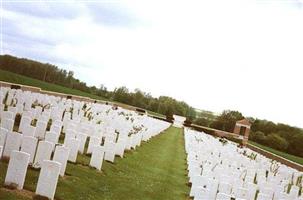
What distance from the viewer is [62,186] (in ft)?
29.0

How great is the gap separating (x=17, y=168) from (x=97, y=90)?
97785 mm

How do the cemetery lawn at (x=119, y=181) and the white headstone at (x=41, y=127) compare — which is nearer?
the cemetery lawn at (x=119, y=181)

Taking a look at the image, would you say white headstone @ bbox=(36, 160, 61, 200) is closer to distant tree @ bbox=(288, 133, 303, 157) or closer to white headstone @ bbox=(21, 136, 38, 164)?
white headstone @ bbox=(21, 136, 38, 164)

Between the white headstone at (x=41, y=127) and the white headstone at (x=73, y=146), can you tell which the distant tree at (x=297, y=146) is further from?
the white headstone at (x=73, y=146)

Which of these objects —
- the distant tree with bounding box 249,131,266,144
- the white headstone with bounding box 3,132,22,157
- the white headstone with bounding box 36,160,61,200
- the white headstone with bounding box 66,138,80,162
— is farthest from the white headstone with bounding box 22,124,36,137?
the distant tree with bounding box 249,131,266,144

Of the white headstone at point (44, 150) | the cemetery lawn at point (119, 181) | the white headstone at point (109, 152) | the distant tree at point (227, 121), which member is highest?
the distant tree at point (227, 121)

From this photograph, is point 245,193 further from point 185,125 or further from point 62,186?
point 185,125

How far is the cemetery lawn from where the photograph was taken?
8.59m

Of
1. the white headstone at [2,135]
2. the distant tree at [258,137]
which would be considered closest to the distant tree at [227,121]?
the distant tree at [258,137]

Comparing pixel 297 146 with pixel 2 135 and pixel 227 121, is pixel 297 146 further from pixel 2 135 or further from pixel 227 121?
pixel 2 135

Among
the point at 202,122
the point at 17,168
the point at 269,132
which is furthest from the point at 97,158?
the point at 202,122

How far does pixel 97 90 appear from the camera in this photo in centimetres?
10462

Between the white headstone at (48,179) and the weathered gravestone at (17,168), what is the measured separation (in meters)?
0.34

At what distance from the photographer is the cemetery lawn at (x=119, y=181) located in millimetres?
8594
